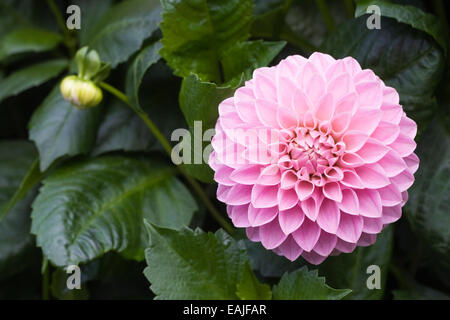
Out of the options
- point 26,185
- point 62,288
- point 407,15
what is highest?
point 407,15

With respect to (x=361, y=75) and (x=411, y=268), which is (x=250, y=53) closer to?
(x=361, y=75)

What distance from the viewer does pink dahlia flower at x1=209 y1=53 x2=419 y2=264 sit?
0.60m

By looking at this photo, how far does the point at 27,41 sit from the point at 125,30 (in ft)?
0.76

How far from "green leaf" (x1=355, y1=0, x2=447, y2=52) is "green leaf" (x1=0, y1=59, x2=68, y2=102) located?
520 mm

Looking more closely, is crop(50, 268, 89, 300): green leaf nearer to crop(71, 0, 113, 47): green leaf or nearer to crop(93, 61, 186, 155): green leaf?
crop(93, 61, 186, 155): green leaf

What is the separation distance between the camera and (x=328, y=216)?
0.60 meters

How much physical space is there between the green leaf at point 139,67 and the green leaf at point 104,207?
0.12m

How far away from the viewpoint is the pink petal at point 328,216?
590mm

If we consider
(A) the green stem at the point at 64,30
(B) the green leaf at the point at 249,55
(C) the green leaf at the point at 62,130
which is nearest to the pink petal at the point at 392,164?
(B) the green leaf at the point at 249,55

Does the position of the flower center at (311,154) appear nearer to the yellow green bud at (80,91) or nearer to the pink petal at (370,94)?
the pink petal at (370,94)

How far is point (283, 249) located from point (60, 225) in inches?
12.3

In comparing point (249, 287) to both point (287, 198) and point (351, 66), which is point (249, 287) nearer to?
point (287, 198)

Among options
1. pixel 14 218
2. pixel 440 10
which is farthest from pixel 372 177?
pixel 14 218
